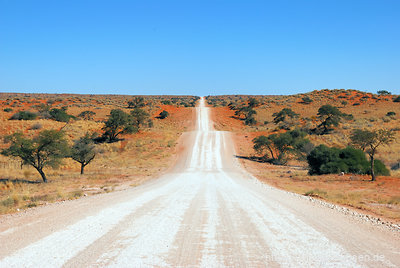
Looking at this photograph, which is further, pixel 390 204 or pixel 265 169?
pixel 265 169

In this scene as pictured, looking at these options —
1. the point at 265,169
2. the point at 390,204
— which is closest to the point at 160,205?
the point at 390,204

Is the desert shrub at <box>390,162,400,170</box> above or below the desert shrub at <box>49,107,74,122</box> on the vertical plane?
below

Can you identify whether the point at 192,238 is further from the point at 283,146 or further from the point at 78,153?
the point at 283,146

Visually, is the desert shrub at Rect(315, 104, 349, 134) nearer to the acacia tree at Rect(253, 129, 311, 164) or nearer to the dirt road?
the acacia tree at Rect(253, 129, 311, 164)

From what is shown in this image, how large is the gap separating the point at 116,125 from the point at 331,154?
32.9m

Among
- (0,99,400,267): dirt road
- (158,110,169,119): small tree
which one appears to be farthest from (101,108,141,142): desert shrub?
(0,99,400,267): dirt road

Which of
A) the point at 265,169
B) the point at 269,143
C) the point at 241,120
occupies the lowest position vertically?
the point at 265,169

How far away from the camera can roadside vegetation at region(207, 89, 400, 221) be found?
16609 mm

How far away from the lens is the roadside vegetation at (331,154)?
16.6 meters

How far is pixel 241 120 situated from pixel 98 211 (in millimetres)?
63836

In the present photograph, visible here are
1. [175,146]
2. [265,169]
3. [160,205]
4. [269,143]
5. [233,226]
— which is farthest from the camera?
[175,146]

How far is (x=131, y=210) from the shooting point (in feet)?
29.7

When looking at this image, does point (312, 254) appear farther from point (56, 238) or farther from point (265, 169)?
point (265, 169)

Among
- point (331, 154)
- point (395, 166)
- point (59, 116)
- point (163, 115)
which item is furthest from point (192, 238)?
point (163, 115)
